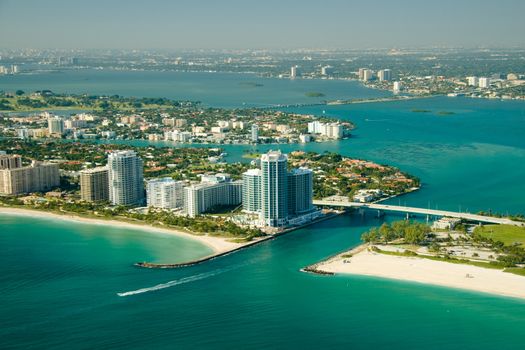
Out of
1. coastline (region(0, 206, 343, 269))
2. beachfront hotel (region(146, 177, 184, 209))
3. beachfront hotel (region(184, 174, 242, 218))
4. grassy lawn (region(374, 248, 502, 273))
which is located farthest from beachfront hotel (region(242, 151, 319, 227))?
grassy lawn (region(374, 248, 502, 273))

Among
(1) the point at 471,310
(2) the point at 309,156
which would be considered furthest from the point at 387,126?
(1) the point at 471,310

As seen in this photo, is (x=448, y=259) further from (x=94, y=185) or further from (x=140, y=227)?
(x=94, y=185)

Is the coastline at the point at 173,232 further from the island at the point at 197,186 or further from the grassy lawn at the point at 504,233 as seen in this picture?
the grassy lawn at the point at 504,233

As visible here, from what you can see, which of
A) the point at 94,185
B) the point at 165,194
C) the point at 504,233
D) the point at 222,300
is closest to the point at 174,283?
the point at 222,300

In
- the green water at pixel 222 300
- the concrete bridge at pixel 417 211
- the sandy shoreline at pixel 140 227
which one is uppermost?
the concrete bridge at pixel 417 211

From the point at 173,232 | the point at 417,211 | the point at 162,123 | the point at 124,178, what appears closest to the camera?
the point at 173,232

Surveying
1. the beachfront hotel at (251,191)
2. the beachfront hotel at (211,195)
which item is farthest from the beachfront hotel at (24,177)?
the beachfront hotel at (251,191)

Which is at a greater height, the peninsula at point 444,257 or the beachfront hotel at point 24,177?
the beachfront hotel at point 24,177

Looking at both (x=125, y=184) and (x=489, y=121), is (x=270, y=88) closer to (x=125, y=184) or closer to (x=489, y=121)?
(x=489, y=121)
